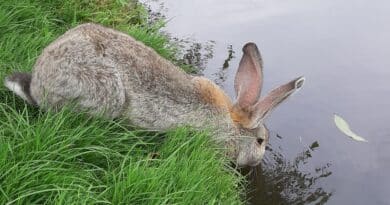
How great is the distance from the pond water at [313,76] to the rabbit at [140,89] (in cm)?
51

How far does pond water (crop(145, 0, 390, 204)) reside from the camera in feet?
17.1

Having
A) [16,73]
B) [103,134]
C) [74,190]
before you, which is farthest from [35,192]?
[16,73]

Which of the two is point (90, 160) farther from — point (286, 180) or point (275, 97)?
point (286, 180)

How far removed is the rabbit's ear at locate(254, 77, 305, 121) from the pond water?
65 cm

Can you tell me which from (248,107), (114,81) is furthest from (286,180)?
(114,81)

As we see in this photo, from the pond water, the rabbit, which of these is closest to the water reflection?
the pond water

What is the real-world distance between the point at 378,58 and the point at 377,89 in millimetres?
579

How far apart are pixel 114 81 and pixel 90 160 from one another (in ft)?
2.16

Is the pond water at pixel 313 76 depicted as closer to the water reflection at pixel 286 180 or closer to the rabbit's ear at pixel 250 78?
the water reflection at pixel 286 180

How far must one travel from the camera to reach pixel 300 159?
18.2ft

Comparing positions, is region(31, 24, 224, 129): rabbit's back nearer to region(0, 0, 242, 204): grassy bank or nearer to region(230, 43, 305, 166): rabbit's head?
region(0, 0, 242, 204): grassy bank

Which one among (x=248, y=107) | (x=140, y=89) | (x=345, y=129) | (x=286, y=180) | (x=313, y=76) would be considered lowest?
(x=286, y=180)

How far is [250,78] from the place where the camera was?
5176mm

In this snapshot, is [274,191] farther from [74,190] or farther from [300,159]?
[74,190]
